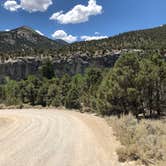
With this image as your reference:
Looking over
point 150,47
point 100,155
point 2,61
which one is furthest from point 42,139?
point 2,61

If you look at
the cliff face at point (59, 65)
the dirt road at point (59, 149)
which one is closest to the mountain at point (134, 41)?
the cliff face at point (59, 65)

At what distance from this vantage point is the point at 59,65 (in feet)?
391

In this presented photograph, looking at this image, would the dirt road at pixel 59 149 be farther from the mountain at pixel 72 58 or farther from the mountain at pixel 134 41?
the mountain at pixel 72 58

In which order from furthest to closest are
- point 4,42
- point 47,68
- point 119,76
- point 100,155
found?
point 4,42 → point 47,68 → point 119,76 → point 100,155

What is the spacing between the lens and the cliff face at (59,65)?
385 feet

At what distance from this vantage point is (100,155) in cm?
1221

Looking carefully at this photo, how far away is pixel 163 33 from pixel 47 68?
46.4m

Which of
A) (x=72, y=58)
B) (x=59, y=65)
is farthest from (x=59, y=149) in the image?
(x=59, y=65)

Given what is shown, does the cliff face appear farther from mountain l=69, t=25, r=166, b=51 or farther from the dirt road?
the dirt road

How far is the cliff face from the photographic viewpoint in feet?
385

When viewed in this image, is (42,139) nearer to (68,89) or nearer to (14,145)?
(14,145)

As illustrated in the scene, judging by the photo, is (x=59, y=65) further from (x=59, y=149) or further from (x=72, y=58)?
(x=59, y=149)

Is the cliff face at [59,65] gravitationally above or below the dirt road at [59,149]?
above

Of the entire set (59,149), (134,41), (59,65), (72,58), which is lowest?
(59,149)
